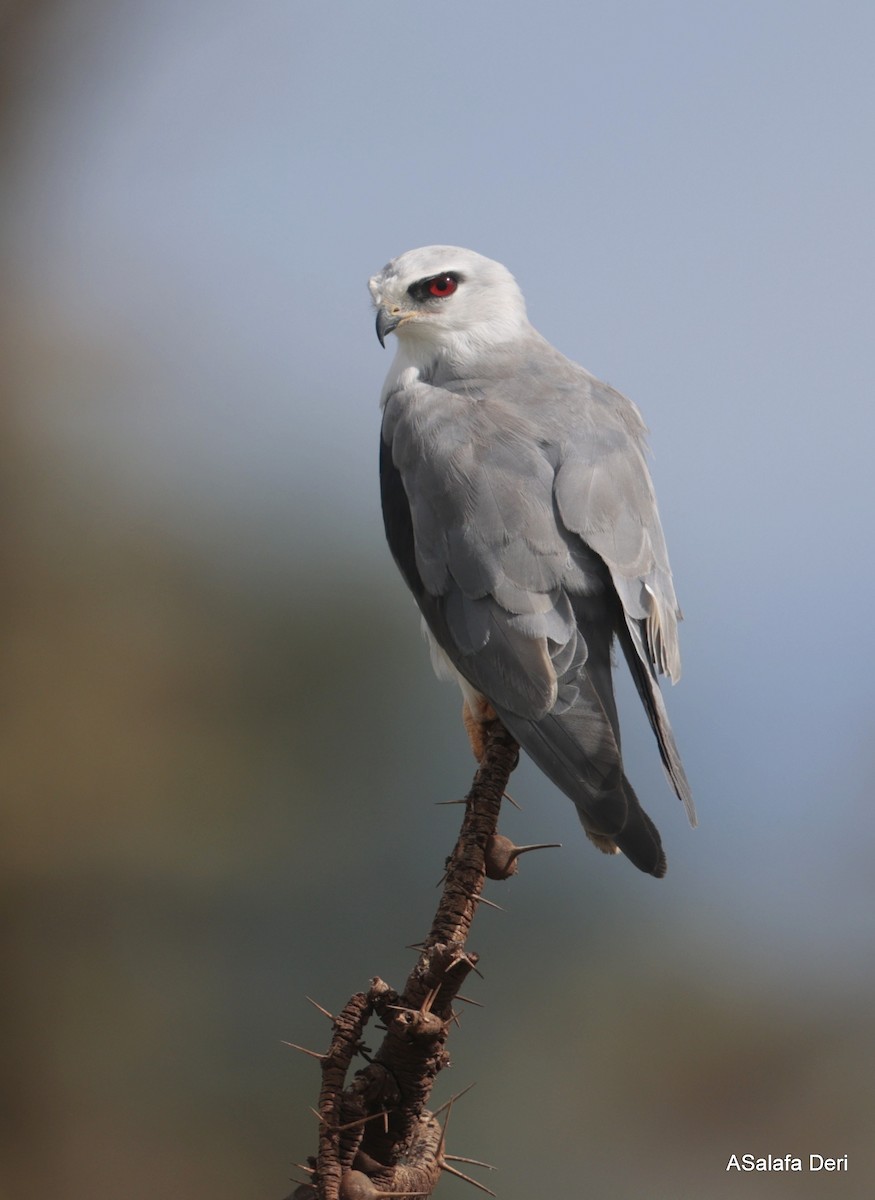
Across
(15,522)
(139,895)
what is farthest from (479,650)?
(15,522)

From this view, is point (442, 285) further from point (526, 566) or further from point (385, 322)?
point (526, 566)

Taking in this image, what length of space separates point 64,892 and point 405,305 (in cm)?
555

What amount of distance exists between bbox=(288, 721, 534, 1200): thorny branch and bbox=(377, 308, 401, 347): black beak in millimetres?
2452

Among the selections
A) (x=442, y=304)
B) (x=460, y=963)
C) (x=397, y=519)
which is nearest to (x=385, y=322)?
(x=442, y=304)

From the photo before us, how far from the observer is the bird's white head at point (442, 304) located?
370 cm

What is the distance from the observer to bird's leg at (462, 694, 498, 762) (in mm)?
2811

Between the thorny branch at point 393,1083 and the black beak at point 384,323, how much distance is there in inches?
96.5

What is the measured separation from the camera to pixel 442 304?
12.3 ft

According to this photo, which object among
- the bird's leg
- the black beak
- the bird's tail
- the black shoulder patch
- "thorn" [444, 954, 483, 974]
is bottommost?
"thorn" [444, 954, 483, 974]

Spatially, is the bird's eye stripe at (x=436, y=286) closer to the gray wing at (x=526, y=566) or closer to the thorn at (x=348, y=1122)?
the gray wing at (x=526, y=566)

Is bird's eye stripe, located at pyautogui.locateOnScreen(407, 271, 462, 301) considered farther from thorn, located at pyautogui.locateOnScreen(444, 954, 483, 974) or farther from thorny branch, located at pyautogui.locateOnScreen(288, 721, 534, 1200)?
thorn, located at pyautogui.locateOnScreen(444, 954, 483, 974)

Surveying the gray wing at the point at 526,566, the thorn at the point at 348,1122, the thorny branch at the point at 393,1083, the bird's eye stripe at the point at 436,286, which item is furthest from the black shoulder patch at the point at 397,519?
the thorn at the point at 348,1122

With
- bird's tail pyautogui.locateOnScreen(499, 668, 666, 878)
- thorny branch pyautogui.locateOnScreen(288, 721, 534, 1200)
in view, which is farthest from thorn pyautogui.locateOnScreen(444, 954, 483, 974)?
bird's tail pyautogui.locateOnScreen(499, 668, 666, 878)

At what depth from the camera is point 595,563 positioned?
2.66 m
